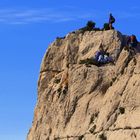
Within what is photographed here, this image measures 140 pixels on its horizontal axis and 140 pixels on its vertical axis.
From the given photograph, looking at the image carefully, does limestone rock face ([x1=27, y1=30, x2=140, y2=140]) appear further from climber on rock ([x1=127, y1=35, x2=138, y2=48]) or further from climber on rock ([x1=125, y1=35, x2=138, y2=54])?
climber on rock ([x1=127, y1=35, x2=138, y2=48])

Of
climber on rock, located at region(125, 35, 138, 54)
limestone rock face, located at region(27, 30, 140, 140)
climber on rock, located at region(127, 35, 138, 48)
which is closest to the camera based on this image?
limestone rock face, located at region(27, 30, 140, 140)

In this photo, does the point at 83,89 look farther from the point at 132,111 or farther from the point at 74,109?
the point at 132,111

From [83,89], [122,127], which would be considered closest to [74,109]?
[83,89]

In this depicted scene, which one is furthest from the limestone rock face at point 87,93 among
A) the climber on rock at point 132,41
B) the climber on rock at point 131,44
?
the climber on rock at point 132,41

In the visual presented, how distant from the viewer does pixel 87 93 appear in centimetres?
6569

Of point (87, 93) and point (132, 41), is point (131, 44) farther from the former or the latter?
point (87, 93)

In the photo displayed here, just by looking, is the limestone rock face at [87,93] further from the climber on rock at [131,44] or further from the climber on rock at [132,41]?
the climber on rock at [132,41]

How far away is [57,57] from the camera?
71312 mm

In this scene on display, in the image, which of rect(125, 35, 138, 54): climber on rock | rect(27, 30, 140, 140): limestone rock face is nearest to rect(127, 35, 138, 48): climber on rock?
rect(125, 35, 138, 54): climber on rock

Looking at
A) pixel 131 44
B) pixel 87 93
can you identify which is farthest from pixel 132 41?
pixel 87 93

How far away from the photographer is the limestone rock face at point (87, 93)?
61.4 metres

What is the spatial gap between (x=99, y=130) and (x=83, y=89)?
5.04 metres

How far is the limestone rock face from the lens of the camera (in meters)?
61.4

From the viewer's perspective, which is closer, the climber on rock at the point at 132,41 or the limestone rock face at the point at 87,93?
the limestone rock face at the point at 87,93
